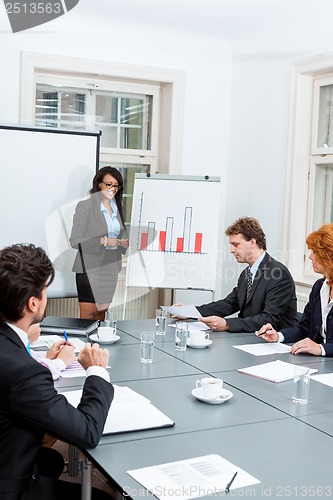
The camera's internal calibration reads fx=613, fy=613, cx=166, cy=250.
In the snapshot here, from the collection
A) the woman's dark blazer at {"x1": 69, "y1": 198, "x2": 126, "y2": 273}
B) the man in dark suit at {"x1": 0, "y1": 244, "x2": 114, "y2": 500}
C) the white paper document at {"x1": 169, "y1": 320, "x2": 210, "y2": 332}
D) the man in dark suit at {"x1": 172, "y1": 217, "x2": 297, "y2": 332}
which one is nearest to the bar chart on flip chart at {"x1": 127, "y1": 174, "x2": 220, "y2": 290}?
the woman's dark blazer at {"x1": 69, "y1": 198, "x2": 126, "y2": 273}

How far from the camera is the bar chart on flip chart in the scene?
479 cm

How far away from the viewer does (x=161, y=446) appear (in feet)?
5.41

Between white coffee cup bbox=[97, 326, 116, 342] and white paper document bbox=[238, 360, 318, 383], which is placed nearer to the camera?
white paper document bbox=[238, 360, 318, 383]

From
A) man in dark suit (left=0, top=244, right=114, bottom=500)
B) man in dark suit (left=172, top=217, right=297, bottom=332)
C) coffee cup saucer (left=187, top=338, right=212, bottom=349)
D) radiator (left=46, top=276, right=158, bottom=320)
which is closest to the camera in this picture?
man in dark suit (left=0, top=244, right=114, bottom=500)

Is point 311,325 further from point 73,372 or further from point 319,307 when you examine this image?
point 73,372

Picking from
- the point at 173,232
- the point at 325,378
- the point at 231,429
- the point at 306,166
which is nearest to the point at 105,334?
the point at 325,378

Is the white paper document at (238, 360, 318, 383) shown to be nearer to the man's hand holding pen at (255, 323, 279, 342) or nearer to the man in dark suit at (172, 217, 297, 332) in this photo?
the man's hand holding pen at (255, 323, 279, 342)

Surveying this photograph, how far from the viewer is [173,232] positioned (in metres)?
4.79

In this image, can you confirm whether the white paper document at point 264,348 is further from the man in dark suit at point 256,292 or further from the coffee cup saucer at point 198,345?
the man in dark suit at point 256,292

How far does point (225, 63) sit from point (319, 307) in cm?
312

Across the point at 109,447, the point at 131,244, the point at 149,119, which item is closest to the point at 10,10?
the point at 149,119

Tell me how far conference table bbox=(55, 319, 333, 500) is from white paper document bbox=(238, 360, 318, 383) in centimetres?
3

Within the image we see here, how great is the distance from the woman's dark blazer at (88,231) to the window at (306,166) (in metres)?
1.44

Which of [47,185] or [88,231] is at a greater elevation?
[47,185]
